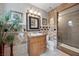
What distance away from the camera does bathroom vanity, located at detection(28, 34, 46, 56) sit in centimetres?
208

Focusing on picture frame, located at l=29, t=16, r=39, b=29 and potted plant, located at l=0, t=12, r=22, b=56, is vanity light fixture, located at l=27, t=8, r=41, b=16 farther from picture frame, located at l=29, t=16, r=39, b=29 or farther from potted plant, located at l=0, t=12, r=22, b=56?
potted plant, located at l=0, t=12, r=22, b=56

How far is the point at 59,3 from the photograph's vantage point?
205cm

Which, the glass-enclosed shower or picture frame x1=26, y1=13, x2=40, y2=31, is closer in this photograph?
the glass-enclosed shower

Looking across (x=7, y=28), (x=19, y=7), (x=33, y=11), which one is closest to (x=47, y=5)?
(x=33, y=11)

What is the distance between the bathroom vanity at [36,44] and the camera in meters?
2.08

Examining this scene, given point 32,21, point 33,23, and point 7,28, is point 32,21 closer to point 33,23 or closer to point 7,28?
point 33,23

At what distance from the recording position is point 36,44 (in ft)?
6.92

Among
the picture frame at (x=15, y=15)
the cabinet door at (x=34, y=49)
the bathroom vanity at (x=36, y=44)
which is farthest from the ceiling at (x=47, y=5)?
the cabinet door at (x=34, y=49)

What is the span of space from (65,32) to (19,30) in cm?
81

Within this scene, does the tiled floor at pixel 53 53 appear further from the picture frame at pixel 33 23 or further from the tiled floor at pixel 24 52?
the picture frame at pixel 33 23

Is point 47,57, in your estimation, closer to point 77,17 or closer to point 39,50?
point 39,50

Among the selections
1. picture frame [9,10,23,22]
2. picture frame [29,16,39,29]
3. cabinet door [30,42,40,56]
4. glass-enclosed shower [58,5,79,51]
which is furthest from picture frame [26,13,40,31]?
glass-enclosed shower [58,5,79,51]

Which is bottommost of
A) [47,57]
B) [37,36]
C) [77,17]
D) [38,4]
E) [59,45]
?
[47,57]

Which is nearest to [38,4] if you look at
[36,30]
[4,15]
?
[36,30]
